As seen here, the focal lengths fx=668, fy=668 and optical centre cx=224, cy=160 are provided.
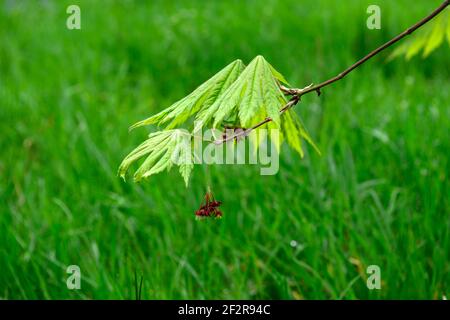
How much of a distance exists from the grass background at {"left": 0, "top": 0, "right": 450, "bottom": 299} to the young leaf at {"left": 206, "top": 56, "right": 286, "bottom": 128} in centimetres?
83

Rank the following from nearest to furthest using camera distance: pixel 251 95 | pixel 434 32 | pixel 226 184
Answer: pixel 251 95
pixel 434 32
pixel 226 184

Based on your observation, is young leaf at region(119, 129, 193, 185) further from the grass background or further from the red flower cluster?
the grass background

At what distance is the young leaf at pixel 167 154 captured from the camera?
0.97 m

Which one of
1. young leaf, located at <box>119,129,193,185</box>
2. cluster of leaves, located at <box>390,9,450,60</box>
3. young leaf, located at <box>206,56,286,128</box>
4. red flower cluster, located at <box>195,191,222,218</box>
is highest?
cluster of leaves, located at <box>390,9,450,60</box>

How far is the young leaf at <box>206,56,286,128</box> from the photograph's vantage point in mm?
962

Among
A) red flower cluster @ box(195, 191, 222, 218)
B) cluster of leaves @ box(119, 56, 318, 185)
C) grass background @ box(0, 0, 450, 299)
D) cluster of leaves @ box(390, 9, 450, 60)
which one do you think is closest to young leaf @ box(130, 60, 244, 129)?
cluster of leaves @ box(119, 56, 318, 185)

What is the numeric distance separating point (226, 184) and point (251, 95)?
1357 mm

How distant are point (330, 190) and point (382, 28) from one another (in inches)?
70.1

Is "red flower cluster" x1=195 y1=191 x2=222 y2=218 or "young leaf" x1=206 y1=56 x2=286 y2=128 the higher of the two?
"young leaf" x1=206 y1=56 x2=286 y2=128

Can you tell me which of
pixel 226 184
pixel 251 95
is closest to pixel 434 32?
pixel 251 95

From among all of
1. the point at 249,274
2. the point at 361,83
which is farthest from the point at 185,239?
the point at 361,83

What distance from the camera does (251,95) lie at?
980mm

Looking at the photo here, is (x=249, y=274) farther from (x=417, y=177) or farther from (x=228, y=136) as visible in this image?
A: (x=228, y=136)

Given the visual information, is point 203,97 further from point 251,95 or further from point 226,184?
point 226,184
